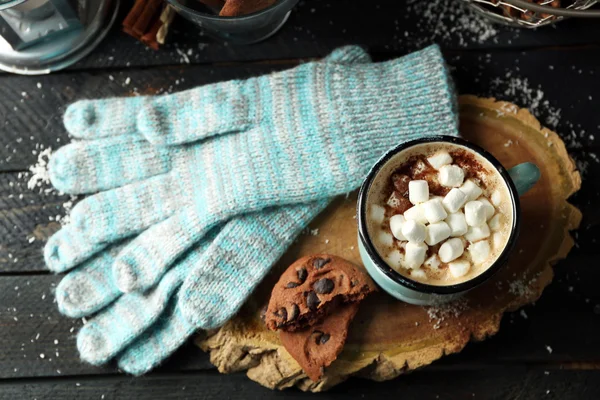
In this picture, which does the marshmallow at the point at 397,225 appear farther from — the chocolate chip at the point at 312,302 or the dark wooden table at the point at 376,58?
the dark wooden table at the point at 376,58

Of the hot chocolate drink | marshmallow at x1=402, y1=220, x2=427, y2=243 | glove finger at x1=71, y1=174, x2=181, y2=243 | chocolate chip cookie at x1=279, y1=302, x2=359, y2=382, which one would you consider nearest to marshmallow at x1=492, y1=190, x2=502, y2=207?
the hot chocolate drink

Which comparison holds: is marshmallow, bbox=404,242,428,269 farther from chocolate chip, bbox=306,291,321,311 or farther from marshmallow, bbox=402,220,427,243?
chocolate chip, bbox=306,291,321,311

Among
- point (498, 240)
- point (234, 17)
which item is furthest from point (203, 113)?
point (498, 240)

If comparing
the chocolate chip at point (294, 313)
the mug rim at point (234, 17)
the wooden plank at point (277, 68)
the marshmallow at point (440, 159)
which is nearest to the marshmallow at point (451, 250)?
the marshmallow at point (440, 159)

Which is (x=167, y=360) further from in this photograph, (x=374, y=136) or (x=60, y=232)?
(x=374, y=136)

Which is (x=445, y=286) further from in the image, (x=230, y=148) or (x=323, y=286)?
(x=230, y=148)

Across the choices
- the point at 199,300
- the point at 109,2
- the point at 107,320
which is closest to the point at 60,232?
the point at 107,320
